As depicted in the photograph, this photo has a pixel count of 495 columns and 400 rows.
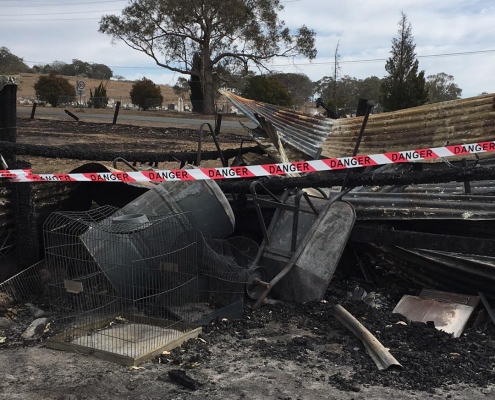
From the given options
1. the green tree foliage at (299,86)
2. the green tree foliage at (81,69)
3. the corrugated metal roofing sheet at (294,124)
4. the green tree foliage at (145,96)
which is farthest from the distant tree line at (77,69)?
the corrugated metal roofing sheet at (294,124)

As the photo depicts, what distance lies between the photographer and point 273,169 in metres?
6.50

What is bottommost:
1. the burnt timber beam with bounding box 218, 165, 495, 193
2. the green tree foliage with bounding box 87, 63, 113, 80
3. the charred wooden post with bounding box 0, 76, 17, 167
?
the burnt timber beam with bounding box 218, 165, 495, 193

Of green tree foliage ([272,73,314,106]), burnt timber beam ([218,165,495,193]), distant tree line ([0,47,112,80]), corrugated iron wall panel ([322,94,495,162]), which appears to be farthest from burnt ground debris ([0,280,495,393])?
distant tree line ([0,47,112,80])

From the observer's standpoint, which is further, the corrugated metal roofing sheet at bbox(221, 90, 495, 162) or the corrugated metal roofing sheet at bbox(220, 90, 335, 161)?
the corrugated metal roofing sheet at bbox(220, 90, 335, 161)

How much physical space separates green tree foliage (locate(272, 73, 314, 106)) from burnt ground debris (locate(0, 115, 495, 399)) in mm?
50317

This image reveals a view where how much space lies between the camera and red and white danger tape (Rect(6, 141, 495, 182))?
5996mm

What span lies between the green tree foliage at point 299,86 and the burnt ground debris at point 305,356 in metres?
50.3

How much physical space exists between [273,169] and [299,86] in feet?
182

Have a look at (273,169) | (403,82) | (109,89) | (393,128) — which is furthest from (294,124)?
(109,89)

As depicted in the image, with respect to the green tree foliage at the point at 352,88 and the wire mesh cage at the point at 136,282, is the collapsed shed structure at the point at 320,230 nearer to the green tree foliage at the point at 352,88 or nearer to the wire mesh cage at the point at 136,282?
the wire mesh cage at the point at 136,282

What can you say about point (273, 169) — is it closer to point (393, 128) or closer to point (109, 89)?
point (393, 128)

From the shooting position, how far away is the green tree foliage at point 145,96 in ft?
158

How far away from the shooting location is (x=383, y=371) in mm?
4191

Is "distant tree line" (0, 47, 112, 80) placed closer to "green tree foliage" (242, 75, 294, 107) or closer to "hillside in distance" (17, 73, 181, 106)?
"hillside in distance" (17, 73, 181, 106)
